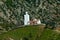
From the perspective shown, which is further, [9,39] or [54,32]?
[54,32]

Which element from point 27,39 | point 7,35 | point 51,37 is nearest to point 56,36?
point 51,37

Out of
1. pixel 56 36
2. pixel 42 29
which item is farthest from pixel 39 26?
pixel 56 36

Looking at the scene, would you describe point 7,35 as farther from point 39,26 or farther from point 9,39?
point 39,26

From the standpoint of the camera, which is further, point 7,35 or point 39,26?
point 39,26

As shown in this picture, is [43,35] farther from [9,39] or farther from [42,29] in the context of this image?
[9,39]
